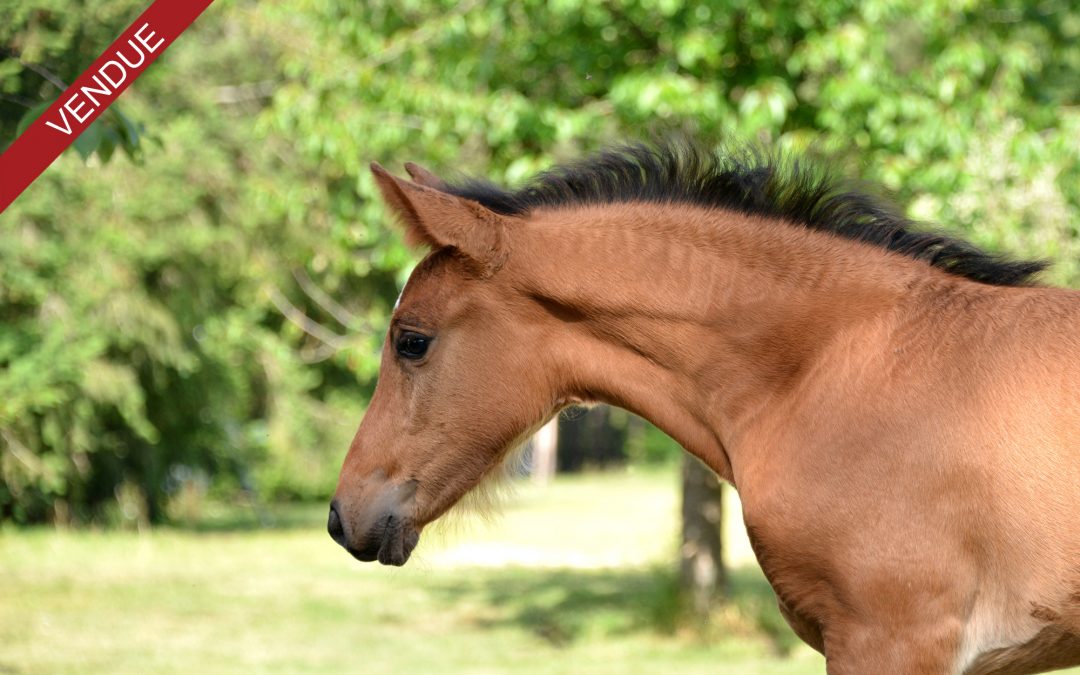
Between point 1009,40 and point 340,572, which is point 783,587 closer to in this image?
point 1009,40

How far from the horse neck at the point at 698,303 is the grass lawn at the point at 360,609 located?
823mm

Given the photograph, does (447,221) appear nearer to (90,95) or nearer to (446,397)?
(446,397)

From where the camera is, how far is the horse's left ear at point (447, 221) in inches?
145

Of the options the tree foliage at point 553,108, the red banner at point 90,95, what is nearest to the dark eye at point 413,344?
the tree foliage at point 553,108

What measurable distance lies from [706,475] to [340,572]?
21.5ft

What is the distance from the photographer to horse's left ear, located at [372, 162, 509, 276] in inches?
145

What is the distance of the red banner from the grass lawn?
2.33 m

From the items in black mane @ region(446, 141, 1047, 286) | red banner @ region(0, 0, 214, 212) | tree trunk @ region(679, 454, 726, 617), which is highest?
red banner @ region(0, 0, 214, 212)

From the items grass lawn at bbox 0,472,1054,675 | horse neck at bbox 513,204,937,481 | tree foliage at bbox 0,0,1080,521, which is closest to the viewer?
horse neck at bbox 513,204,937,481

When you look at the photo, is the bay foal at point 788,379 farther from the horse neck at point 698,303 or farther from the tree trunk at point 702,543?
the tree trunk at point 702,543

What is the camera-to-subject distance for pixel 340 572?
16.0m

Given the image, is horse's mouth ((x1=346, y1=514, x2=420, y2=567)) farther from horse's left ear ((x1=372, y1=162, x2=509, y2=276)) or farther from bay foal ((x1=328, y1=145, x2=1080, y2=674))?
horse's left ear ((x1=372, y1=162, x2=509, y2=276))

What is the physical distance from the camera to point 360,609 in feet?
42.9

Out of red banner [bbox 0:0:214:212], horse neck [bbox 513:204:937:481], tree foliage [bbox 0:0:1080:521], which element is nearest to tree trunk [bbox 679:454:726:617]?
tree foliage [bbox 0:0:1080:521]
